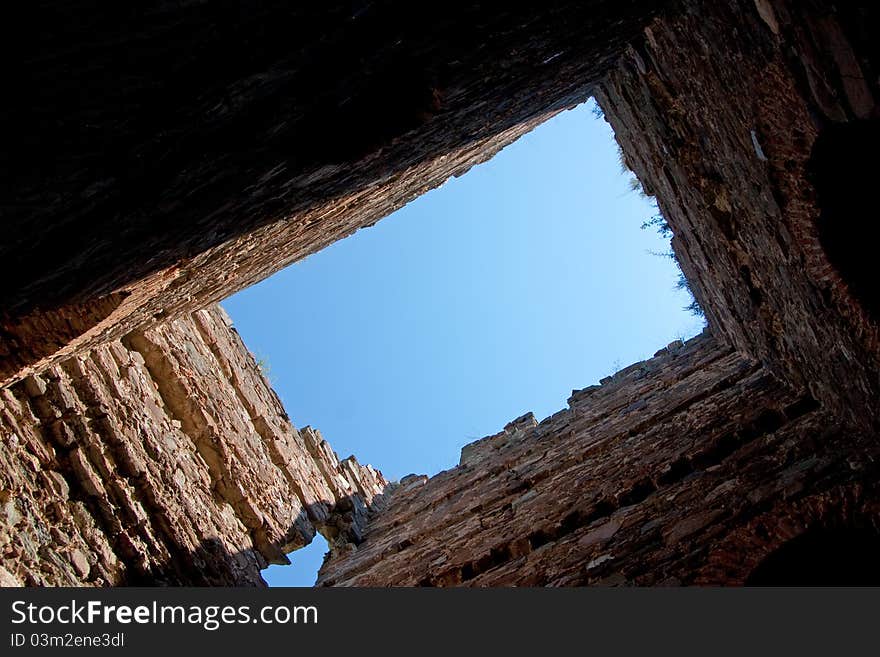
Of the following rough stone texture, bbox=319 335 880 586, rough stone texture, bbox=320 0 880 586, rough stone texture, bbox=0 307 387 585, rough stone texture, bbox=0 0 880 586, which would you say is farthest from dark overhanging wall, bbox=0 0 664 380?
rough stone texture, bbox=319 335 880 586

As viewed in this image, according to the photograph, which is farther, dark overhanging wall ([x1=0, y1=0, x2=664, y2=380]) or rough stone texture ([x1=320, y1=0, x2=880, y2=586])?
rough stone texture ([x1=320, y1=0, x2=880, y2=586])

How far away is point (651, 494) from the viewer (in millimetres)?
3867

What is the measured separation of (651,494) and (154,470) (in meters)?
3.91

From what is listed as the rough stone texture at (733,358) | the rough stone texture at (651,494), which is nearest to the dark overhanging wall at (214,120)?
the rough stone texture at (733,358)

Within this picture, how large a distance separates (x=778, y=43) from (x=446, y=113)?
153 centimetres

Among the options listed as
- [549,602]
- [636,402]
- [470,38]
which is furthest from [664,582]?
[636,402]

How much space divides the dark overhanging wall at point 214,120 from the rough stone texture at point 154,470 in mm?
807

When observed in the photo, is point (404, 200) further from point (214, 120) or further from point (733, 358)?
point (214, 120)

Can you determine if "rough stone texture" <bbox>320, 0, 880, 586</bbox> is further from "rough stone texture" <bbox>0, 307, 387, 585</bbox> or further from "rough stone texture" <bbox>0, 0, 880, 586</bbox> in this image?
"rough stone texture" <bbox>0, 307, 387, 585</bbox>

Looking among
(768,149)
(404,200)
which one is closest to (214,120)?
(768,149)

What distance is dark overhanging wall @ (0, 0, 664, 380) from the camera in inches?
62.4

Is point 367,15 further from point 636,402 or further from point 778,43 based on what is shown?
point 636,402

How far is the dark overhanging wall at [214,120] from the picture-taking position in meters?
1.59

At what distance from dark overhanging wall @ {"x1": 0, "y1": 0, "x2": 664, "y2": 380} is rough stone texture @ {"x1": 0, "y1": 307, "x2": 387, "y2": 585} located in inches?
31.8
